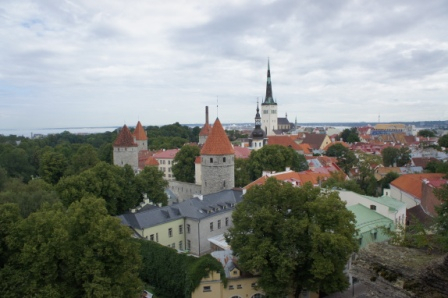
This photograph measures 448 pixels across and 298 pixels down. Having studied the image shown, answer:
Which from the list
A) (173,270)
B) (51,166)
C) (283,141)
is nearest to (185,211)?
(173,270)

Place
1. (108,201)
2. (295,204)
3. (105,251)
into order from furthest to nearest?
(108,201) → (295,204) → (105,251)

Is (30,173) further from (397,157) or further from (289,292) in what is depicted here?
(397,157)

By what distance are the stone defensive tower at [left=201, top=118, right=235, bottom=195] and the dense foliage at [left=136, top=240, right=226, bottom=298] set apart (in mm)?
11819

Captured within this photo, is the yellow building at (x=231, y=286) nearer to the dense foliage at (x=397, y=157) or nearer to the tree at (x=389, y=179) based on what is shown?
the tree at (x=389, y=179)

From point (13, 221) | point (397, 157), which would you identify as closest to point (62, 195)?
point (13, 221)

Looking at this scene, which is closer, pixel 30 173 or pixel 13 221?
pixel 13 221

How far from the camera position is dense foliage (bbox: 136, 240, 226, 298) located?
51.9 feet

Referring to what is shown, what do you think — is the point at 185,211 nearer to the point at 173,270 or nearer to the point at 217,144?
the point at 173,270

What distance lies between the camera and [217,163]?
2975cm

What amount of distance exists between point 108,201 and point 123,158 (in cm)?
1721

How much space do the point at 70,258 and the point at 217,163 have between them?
1763cm

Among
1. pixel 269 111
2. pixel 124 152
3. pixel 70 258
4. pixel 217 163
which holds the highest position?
pixel 269 111

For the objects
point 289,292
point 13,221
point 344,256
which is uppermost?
point 13,221

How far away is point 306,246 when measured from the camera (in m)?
15.0
